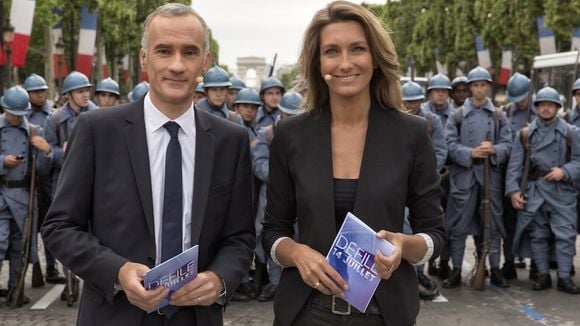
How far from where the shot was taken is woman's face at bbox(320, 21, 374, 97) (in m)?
2.62

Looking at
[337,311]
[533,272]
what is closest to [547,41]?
[533,272]

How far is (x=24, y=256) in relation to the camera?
7.39m

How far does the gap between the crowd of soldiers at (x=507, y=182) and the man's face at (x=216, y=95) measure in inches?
82.7

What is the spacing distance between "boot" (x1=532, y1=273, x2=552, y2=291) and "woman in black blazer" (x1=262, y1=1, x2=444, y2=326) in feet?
18.4

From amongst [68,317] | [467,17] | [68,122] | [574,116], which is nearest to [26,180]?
[68,122]

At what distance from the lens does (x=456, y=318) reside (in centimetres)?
678

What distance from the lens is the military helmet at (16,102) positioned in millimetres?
7477

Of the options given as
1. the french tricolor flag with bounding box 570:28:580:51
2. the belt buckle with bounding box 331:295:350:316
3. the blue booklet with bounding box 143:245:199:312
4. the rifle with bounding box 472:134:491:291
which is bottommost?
the rifle with bounding box 472:134:491:291

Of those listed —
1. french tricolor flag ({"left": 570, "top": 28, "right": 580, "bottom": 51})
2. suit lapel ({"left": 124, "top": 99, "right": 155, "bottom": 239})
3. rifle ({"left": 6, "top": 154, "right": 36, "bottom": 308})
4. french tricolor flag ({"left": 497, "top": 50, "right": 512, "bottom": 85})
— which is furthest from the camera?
french tricolor flag ({"left": 497, "top": 50, "right": 512, "bottom": 85})

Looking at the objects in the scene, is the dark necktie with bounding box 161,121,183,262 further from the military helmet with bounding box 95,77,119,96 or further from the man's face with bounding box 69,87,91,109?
the military helmet with bounding box 95,77,119,96

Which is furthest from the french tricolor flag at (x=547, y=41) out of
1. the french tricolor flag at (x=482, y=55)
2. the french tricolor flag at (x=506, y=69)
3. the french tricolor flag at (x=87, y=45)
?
the french tricolor flag at (x=87, y=45)

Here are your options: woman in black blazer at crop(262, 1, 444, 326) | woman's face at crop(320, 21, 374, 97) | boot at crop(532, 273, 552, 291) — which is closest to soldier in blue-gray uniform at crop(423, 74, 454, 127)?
boot at crop(532, 273, 552, 291)

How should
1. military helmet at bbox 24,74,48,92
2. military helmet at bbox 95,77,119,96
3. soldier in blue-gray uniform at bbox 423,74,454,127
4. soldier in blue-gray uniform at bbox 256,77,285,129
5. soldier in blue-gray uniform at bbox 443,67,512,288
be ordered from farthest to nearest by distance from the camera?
military helmet at bbox 95,77,119,96, soldier in blue-gray uniform at bbox 423,74,454,127, military helmet at bbox 24,74,48,92, soldier in blue-gray uniform at bbox 256,77,285,129, soldier in blue-gray uniform at bbox 443,67,512,288

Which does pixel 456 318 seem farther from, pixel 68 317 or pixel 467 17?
pixel 467 17
